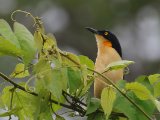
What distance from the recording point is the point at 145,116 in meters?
1.92

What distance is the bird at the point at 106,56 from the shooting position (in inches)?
99.5

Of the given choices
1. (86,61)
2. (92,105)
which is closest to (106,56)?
(86,61)

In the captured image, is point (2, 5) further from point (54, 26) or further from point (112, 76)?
point (112, 76)

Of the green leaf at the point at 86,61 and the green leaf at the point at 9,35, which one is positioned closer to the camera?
the green leaf at the point at 9,35

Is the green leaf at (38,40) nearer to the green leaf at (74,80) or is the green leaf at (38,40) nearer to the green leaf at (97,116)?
the green leaf at (74,80)

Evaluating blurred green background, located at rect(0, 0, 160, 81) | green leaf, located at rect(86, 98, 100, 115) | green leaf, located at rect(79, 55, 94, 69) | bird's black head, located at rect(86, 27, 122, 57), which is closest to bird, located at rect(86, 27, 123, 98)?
bird's black head, located at rect(86, 27, 122, 57)

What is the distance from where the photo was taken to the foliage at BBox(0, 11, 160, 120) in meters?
1.82

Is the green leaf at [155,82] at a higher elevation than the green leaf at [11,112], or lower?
higher

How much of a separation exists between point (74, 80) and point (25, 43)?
19 centimetres

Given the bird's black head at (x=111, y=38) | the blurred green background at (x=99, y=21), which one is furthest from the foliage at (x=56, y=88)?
the blurred green background at (x=99, y=21)

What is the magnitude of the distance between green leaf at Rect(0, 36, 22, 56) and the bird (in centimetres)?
51

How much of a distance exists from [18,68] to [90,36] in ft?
25.1

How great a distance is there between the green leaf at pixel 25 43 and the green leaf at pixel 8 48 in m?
0.02

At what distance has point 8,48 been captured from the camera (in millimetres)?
1883
